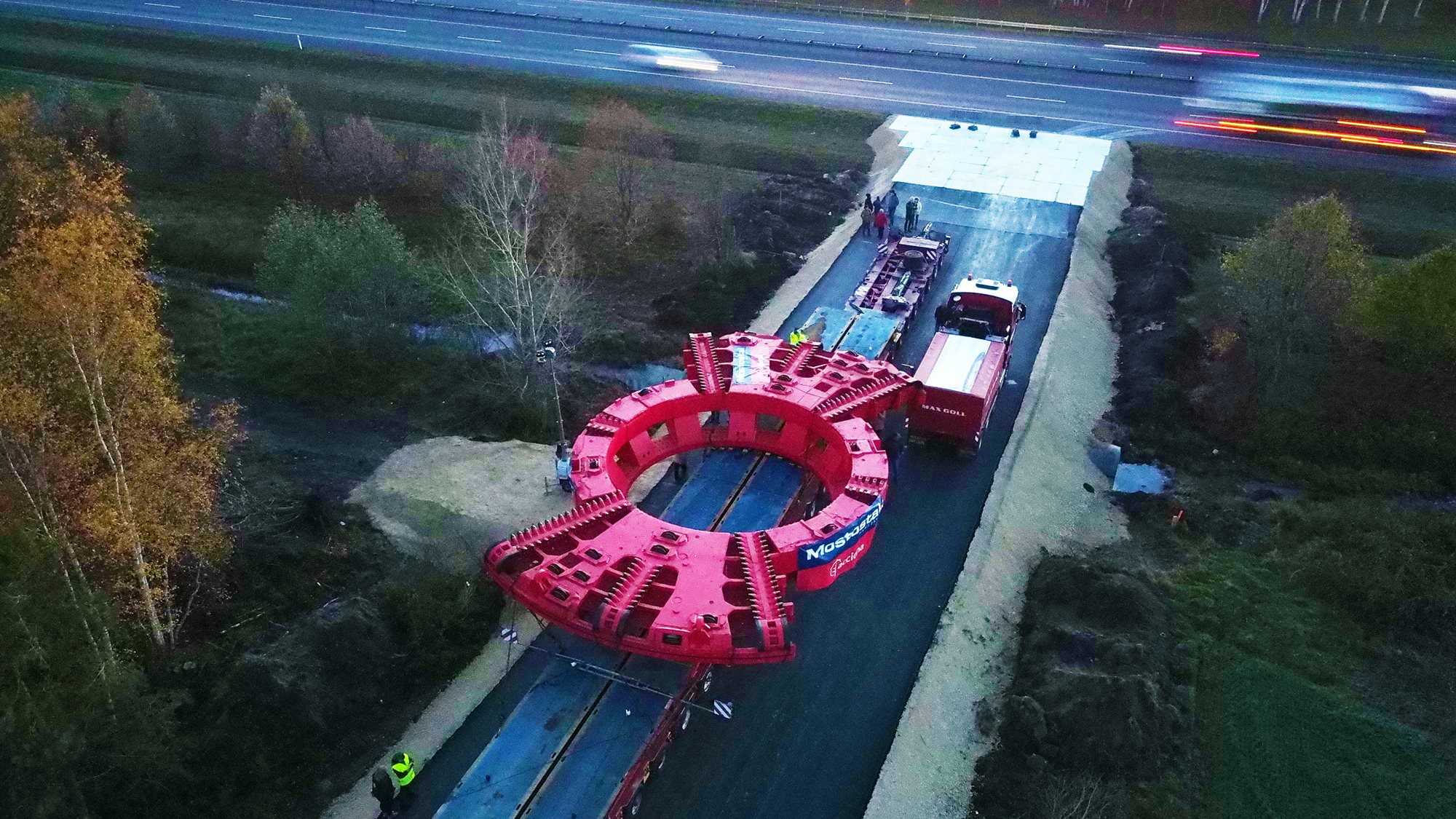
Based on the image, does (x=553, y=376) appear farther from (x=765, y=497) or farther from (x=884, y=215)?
(x=884, y=215)

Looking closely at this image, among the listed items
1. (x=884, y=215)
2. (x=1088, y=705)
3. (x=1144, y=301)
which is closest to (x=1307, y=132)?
(x=1144, y=301)

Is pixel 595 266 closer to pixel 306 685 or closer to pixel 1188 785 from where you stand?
pixel 306 685

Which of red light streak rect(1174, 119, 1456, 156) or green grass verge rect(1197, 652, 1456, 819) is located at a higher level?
red light streak rect(1174, 119, 1456, 156)

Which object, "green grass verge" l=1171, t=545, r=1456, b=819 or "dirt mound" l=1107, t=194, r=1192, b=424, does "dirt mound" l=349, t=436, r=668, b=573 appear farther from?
"dirt mound" l=1107, t=194, r=1192, b=424

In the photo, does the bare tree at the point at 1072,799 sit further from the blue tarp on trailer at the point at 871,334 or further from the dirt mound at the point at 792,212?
the dirt mound at the point at 792,212

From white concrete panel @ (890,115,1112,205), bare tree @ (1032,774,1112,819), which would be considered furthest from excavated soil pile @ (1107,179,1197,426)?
bare tree @ (1032,774,1112,819)

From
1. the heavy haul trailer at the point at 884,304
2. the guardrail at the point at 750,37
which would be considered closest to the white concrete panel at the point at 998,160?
the heavy haul trailer at the point at 884,304
